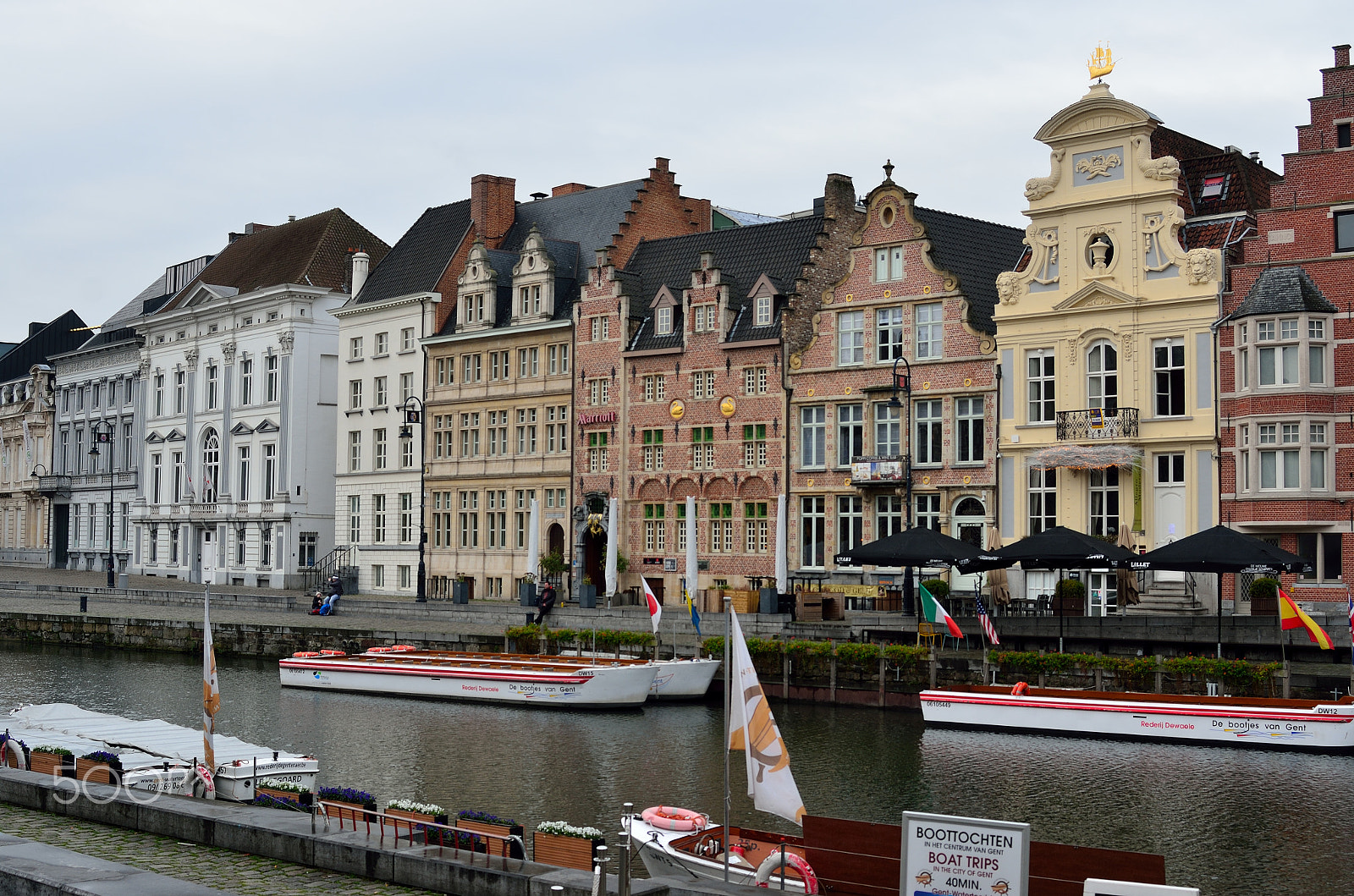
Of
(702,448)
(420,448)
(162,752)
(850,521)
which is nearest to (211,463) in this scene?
(420,448)

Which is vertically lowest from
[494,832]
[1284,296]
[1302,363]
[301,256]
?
[494,832]

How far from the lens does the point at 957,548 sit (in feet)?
118

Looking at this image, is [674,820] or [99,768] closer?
[674,820]

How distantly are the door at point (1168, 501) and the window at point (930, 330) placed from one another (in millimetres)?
7707

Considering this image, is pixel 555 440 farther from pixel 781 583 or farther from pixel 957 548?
pixel 957 548

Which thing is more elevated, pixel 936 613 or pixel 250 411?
pixel 250 411

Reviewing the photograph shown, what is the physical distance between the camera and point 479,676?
37562mm

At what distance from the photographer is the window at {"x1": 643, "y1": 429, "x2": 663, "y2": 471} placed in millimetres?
51875

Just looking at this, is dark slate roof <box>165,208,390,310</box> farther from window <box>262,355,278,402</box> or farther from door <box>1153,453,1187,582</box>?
door <box>1153,453,1187,582</box>

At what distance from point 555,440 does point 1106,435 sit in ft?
72.4

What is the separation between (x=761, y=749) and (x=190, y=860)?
5425 millimetres

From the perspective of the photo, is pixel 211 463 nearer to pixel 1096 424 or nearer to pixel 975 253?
pixel 975 253

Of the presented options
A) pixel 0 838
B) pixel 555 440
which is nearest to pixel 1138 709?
pixel 0 838

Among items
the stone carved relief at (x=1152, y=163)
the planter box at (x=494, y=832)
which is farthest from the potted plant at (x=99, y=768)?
the stone carved relief at (x=1152, y=163)
